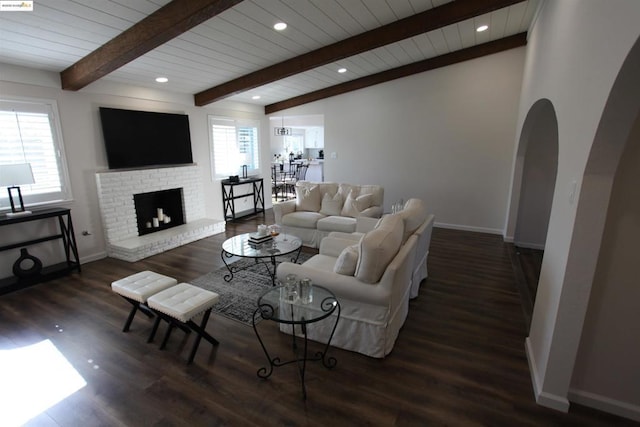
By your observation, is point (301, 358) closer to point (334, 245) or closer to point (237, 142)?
point (334, 245)

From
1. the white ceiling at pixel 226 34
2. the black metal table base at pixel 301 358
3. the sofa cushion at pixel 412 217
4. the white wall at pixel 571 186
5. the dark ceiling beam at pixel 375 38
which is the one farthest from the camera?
the dark ceiling beam at pixel 375 38

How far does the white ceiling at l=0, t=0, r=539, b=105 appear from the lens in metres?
2.73

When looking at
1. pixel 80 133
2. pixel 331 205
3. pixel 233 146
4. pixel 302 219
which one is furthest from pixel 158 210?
pixel 331 205

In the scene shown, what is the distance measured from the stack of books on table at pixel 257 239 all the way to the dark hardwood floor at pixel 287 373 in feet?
3.51

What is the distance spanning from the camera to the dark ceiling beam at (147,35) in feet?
8.30

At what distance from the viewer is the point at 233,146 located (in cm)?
681

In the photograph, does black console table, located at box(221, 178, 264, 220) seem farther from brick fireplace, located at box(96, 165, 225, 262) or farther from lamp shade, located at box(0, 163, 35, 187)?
lamp shade, located at box(0, 163, 35, 187)

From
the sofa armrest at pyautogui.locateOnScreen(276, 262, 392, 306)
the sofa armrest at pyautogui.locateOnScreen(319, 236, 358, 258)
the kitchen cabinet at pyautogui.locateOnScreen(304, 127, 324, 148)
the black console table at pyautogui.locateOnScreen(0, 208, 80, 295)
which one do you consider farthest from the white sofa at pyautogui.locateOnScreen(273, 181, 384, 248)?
the kitchen cabinet at pyautogui.locateOnScreen(304, 127, 324, 148)

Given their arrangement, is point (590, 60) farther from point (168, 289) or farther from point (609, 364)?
point (168, 289)

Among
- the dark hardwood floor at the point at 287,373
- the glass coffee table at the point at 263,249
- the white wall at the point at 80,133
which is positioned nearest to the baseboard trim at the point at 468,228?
the dark hardwood floor at the point at 287,373

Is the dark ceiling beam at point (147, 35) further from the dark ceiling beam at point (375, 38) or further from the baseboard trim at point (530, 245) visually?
the baseboard trim at point (530, 245)

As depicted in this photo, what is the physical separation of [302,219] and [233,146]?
2.88 m

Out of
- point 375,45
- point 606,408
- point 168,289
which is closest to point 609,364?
point 606,408

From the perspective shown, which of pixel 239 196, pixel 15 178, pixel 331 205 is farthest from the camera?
pixel 239 196
